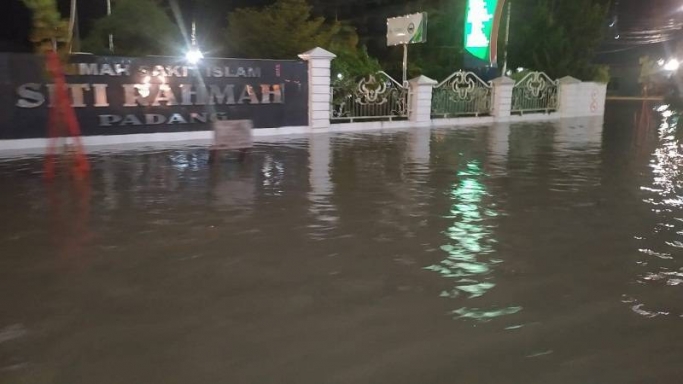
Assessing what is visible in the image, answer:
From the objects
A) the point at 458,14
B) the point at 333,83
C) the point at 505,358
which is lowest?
the point at 505,358

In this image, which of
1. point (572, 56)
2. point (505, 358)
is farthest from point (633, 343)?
point (572, 56)

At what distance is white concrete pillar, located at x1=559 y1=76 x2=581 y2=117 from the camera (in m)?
24.0

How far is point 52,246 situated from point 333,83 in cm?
1235

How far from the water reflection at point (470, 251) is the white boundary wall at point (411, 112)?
27.5 ft

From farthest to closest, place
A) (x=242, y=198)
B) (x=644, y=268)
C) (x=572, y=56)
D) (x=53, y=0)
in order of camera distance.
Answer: (x=572, y=56) < (x=53, y=0) < (x=242, y=198) < (x=644, y=268)

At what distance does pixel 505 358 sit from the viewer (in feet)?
11.5

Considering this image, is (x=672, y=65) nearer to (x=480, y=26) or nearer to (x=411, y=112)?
(x=411, y=112)

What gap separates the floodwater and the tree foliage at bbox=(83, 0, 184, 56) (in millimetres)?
6875

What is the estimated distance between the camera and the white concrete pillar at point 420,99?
1856 cm

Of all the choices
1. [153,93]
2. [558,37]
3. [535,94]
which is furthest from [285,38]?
[558,37]

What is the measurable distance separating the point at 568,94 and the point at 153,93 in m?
17.1

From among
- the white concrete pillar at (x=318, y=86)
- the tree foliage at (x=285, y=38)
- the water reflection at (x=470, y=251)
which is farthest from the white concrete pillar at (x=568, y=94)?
the water reflection at (x=470, y=251)

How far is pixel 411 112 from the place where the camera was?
18781mm

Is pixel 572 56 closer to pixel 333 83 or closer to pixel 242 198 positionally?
pixel 333 83
